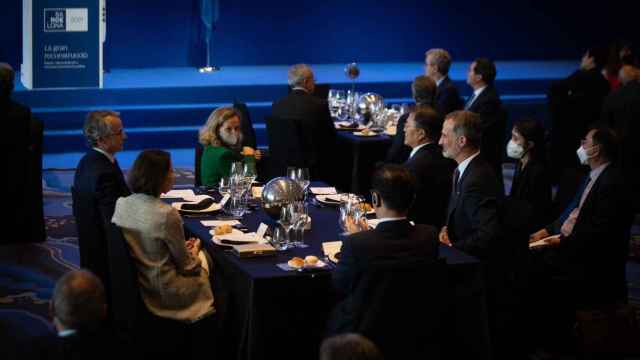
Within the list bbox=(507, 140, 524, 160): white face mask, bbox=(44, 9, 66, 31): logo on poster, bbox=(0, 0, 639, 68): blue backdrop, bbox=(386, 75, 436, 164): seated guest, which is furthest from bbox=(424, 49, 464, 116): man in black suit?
bbox=(0, 0, 639, 68): blue backdrop

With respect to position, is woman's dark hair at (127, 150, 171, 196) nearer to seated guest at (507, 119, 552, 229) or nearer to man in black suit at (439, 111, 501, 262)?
man in black suit at (439, 111, 501, 262)

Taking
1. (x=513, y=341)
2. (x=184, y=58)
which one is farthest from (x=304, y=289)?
(x=184, y=58)

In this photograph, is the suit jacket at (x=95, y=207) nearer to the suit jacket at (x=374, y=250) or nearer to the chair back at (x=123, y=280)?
the chair back at (x=123, y=280)

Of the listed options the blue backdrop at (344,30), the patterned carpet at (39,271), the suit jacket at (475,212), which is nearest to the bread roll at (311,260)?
the suit jacket at (475,212)

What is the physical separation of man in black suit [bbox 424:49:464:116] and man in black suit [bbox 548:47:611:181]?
136 cm

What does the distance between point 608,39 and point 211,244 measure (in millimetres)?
13351

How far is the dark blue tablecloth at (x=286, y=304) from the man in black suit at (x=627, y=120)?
181 inches

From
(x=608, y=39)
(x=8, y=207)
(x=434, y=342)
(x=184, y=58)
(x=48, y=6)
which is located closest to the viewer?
(x=434, y=342)

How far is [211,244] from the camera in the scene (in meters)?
5.60

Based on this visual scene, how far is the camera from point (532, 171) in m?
6.94

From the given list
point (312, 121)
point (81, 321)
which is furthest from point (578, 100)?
point (81, 321)

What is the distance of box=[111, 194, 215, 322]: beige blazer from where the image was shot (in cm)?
518

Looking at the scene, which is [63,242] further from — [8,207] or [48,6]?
[48,6]

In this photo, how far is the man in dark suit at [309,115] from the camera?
9.05 meters
